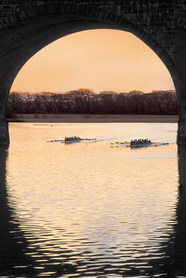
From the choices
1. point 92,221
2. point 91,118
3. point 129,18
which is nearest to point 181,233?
point 92,221

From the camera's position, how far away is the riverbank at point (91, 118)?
99938 millimetres

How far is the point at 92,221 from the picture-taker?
12141 millimetres

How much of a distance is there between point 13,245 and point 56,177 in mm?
9661

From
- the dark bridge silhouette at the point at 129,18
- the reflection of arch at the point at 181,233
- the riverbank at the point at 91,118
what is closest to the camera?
the reflection of arch at the point at 181,233

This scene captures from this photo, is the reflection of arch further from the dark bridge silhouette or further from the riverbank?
the riverbank

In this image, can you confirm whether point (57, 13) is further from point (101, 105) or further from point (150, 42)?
point (101, 105)

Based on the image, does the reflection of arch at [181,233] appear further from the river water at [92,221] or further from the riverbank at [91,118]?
the riverbank at [91,118]

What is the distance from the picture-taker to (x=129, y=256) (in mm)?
9344

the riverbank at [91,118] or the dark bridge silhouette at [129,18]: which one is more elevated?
the dark bridge silhouette at [129,18]

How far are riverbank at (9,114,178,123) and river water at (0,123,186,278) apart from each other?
253 ft

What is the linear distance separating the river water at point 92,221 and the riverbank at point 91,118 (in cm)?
7696

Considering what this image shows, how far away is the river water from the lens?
8.92 metres

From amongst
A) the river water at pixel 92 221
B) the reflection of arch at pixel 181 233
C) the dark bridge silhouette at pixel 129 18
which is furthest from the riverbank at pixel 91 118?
the reflection of arch at pixel 181 233

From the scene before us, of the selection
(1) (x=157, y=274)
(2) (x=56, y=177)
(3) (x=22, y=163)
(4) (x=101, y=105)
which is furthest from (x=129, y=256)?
(4) (x=101, y=105)
